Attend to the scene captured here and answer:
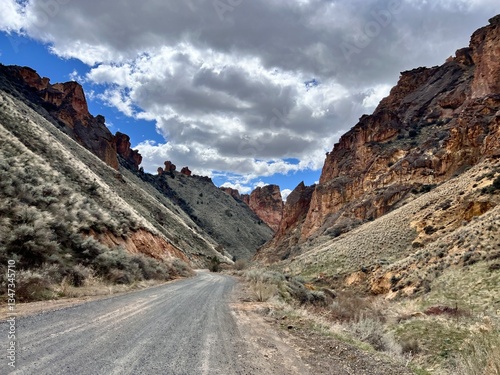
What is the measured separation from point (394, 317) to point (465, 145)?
41.8 metres

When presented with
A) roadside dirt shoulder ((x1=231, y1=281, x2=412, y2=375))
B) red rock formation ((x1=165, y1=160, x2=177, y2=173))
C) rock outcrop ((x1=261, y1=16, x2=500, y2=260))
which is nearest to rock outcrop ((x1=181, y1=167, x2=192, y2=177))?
red rock formation ((x1=165, y1=160, x2=177, y2=173))

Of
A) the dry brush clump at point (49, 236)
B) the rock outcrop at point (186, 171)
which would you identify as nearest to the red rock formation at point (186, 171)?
the rock outcrop at point (186, 171)

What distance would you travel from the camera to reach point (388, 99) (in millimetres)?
90312

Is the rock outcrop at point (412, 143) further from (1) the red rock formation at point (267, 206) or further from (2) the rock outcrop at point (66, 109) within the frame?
(1) the red rock formation at point (267, 206)

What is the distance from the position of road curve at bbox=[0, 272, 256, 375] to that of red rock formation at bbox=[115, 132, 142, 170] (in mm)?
125301

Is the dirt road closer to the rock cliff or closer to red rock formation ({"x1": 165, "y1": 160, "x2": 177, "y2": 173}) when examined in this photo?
red rock formation ({"x1": 165, "y1": 160, "x2": 177, "y2": 173})

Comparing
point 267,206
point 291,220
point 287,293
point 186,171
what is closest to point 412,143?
point 291,220

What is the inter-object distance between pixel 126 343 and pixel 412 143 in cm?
6465

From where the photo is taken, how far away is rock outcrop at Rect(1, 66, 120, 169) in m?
86.9

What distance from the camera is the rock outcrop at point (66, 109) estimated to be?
8694cm

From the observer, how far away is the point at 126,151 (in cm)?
12962

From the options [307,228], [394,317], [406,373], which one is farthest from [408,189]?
[406,373]

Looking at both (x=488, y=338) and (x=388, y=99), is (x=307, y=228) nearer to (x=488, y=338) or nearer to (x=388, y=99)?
(x=388, y=99)

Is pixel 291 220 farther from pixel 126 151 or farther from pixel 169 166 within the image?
pixel 169 166
